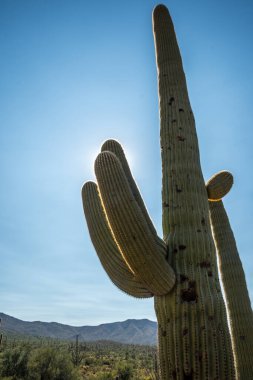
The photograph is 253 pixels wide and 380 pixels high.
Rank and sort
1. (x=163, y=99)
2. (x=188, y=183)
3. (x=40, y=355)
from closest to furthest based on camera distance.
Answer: (x=188, y=183)
(x=163, y=99)
(x=40, y=355)

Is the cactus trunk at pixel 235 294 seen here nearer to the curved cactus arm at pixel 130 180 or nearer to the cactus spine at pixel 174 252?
the cactus spine at pixel 174 252

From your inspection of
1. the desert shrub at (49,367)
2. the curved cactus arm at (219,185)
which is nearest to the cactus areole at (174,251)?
the curved cactus arm at (219,185)

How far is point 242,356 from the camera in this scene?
5020mm

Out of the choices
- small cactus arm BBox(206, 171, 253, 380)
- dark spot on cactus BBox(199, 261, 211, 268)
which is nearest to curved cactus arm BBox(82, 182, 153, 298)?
dark spot on cactus BBox(199, 261, 211, 268)

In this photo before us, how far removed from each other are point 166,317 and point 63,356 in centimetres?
2232

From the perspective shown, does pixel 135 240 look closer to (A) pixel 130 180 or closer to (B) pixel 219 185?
(A) pixel 130 180

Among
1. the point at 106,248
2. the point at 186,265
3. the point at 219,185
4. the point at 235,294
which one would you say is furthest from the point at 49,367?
the point at 186,265

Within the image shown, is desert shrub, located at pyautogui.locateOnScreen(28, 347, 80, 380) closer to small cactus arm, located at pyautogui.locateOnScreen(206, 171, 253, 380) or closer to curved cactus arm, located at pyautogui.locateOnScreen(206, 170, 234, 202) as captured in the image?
small cactus arm, located at pyautogui.locateOnScreen(206, 171, 253, 380)

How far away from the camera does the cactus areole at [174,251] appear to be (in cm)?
273

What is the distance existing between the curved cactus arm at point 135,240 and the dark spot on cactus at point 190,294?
0.43ft

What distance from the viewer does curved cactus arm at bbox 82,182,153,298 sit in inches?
133

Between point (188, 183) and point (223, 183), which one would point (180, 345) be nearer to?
point (188, 183)

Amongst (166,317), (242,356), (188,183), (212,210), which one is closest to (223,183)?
(188,183)

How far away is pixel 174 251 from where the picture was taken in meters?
3.20
